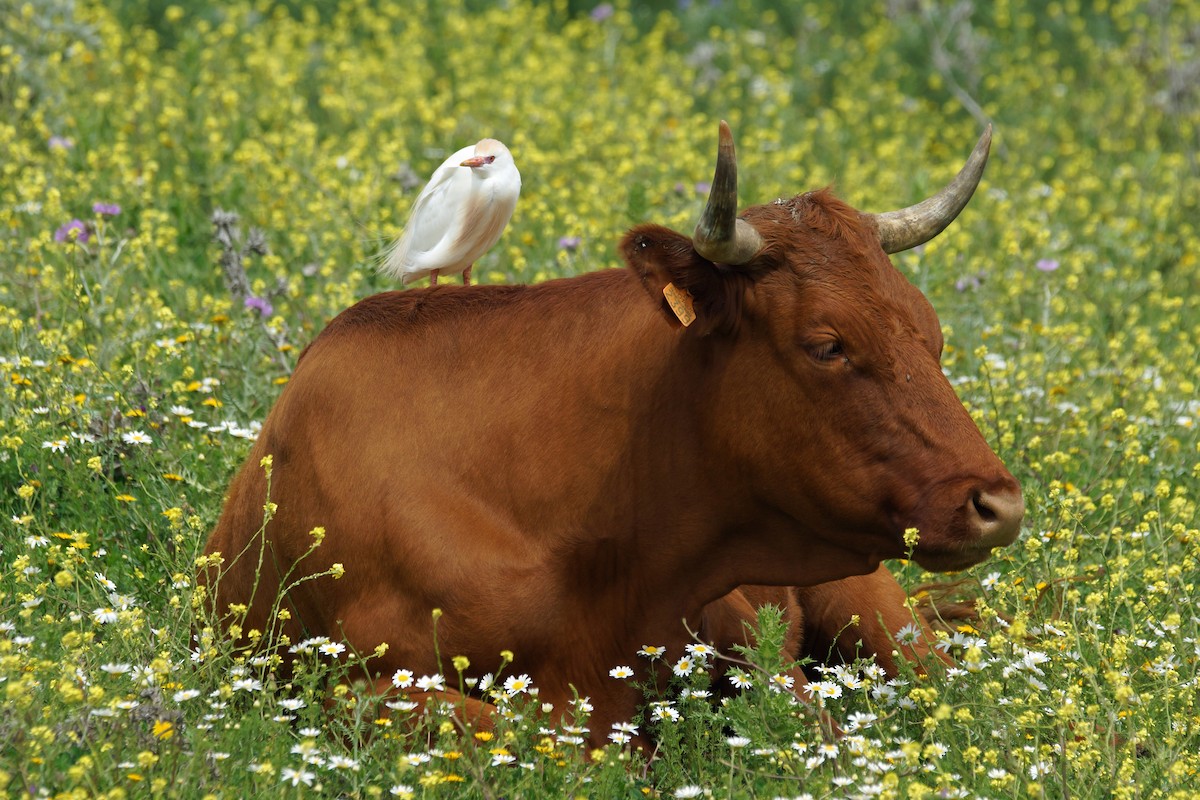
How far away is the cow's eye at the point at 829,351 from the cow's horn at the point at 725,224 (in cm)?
28

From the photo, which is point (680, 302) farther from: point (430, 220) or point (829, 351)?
point (430, 220)

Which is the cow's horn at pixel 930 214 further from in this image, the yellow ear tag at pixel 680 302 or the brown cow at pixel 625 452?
the yellow ear tag at pixel 680 302

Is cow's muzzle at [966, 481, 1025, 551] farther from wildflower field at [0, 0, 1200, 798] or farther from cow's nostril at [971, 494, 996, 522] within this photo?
wildflower field at [0, 0, 1200, 798]

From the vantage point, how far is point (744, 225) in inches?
158

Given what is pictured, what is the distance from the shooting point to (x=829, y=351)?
405 cm

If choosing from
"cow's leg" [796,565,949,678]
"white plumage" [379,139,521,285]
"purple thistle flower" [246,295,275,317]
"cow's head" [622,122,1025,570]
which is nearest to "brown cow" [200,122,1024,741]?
"cow's head" [622,122,1025,570]

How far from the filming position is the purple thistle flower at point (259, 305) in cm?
669

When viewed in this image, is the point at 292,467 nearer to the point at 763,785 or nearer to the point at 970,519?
the point at 763,785

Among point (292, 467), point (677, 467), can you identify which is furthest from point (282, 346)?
point (677, 467)

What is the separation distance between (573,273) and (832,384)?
3.53m

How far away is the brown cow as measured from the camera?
4043 mm

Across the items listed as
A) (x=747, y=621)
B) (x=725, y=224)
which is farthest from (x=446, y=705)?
(x=725, y=224)

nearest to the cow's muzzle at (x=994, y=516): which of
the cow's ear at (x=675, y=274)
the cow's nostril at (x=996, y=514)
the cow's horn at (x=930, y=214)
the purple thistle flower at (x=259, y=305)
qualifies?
the cow's nostril at (x=996, y=514)

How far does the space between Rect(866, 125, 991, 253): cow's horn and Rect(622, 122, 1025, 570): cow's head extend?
10.4 inches
